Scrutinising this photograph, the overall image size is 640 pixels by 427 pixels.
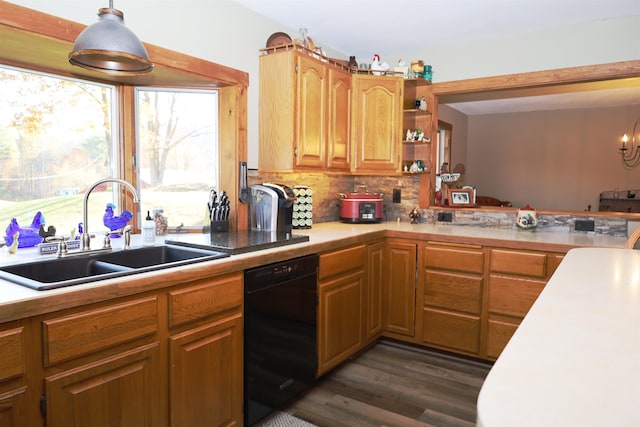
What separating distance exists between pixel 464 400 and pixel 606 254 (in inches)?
48.7

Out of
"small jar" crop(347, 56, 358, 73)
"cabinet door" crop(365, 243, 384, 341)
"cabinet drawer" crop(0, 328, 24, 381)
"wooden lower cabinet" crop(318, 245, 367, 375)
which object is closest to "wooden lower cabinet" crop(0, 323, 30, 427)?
"cabinet drawer" crop(0, 328, 24, 381)

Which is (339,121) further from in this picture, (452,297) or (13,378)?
(13,378)

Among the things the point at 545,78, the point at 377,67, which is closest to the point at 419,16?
the point at 377,67

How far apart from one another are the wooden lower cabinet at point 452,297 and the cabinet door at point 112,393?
2069 millimetres

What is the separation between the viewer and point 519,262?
2.91m

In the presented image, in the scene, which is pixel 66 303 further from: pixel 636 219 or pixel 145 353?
pixel 636 219

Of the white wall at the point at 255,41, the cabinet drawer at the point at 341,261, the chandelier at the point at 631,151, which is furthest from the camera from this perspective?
the chandelier at the point at 631,151

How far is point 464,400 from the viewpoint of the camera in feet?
8.60

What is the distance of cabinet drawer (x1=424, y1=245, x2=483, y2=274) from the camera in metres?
3.07

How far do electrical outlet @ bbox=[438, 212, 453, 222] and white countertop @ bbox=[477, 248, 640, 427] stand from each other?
2.53 meters

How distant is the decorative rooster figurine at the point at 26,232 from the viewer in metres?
2.02

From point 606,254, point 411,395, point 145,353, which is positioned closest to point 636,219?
point 606,254

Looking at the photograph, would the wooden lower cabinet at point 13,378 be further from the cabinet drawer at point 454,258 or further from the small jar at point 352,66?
the small jar at point 352,66

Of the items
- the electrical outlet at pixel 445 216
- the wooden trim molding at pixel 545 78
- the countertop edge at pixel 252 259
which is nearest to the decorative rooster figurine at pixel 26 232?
the countertop edge at pixel 252 259
